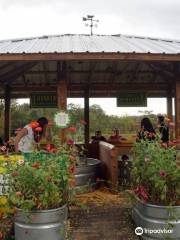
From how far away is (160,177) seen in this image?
14.1 ft

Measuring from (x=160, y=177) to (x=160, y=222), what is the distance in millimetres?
473

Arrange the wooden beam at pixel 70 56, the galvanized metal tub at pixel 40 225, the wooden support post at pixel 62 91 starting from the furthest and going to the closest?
the wooden support post at pixel 62 91 < the wooden beam at pixel 70 56 < the galvanized metal tub at pixel 40 225

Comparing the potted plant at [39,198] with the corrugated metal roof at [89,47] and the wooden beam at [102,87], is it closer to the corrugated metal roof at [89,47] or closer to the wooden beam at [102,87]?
the corrugated metal roof at [89,47]

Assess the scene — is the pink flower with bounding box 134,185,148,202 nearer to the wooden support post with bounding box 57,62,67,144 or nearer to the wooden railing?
the wooden railing

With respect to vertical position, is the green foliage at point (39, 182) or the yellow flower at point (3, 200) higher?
the green foliage at point (39, 182)

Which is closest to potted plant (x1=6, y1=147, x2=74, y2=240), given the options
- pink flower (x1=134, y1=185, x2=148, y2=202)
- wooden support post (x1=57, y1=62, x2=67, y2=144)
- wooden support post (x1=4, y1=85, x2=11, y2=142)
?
pink flower (x1=134, y1=185, x2=148, y2=202)

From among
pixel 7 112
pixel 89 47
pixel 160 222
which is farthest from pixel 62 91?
pixel 7 112

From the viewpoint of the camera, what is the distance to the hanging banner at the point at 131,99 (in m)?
11.9

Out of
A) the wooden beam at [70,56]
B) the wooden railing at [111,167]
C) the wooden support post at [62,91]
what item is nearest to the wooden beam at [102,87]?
the wooden support post at [62,91]

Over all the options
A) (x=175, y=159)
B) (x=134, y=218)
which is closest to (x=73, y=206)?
(x=134, y=218)

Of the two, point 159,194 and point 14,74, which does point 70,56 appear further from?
point 14,74

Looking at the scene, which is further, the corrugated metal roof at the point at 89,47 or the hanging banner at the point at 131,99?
the hanging banner at the point at 131,99

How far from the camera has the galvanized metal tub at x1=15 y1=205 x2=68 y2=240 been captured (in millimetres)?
4031

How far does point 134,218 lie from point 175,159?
41.3 inches
